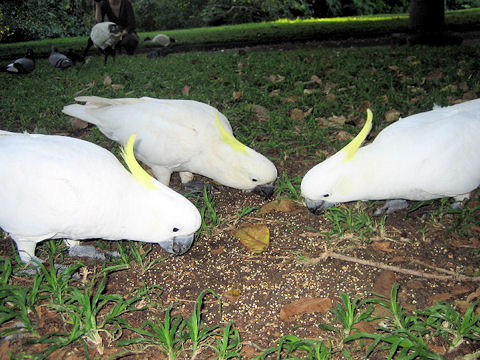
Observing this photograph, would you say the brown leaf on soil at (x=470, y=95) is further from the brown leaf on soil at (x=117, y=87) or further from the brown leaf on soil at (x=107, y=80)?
the brown leaf on soil at (x=107, y=80)

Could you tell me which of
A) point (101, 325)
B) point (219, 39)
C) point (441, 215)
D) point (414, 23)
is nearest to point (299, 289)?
point (101, 325)

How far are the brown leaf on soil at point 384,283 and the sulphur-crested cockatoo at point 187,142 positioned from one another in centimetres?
94

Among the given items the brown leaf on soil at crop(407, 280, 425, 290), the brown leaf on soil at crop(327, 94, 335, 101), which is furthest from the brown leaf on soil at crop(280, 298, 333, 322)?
the brown leaf on soil at crop(327, 94, 335, 101)

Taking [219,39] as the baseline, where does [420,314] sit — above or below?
above

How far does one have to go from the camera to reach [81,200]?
1.90 meters

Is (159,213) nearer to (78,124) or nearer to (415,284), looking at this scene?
(415,284)

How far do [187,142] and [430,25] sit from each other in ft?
21.4

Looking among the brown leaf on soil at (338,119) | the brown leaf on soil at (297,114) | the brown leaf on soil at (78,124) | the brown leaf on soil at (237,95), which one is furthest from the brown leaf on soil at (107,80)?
the brown leaf on soil at (338,119)

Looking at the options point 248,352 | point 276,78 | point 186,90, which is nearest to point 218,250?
point 248,352

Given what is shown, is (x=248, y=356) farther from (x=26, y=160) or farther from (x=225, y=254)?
(x=26, y=160)

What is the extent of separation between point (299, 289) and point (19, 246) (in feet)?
5.05

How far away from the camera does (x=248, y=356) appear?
159 cm

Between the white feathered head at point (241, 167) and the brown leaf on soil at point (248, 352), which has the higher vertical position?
the white feathered head at point (241, 167)

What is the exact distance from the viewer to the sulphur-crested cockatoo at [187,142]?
102 inches
